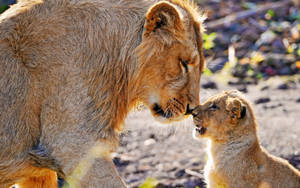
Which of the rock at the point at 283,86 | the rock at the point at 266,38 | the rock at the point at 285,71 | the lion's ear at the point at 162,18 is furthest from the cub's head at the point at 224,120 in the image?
the rock at the point at 266,38

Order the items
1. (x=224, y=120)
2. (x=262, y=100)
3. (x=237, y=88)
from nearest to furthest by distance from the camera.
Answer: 1. (x=224, y=120)
2. (x=262, y=100)
3. (x=237, y=88)

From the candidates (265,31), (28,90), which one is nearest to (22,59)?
(28,90)

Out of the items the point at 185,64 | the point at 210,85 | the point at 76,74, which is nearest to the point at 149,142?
the point at 210,85

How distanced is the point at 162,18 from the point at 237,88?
4.04 m

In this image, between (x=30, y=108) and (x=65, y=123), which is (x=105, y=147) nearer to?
(x=65, y=123)

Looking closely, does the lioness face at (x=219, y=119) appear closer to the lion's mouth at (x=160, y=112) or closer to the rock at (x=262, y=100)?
the lion's mouth at (x=160, y=112)

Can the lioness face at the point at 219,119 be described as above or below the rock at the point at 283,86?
above

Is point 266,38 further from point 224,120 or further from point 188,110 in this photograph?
point 188,110

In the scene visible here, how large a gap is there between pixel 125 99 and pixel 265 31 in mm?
6104

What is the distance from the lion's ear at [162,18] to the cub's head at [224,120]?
2.85 feet

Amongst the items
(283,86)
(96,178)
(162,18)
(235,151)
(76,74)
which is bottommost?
(283,86)

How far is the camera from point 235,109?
4789 mm

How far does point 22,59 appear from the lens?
13.5ft

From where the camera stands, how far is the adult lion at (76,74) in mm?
4078
